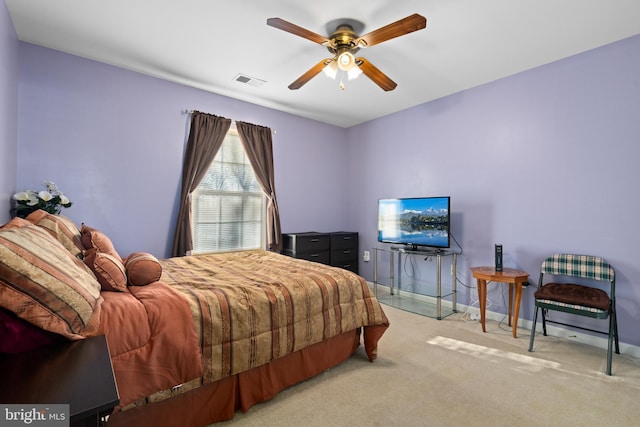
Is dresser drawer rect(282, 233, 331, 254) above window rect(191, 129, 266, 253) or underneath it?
underneath

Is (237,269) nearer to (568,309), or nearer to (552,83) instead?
(568,309)

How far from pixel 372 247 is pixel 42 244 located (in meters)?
4.15

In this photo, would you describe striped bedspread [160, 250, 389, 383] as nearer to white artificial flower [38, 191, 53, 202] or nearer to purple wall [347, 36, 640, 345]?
white artificial flower [38, 191, 53, 202]

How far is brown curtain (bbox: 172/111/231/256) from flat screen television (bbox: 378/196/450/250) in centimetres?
239

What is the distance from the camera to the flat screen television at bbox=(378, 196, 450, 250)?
145 inches

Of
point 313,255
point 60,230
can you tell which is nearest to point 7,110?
point 60,230

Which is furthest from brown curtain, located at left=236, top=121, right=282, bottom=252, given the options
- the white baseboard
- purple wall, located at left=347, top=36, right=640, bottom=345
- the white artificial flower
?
the white baseboard

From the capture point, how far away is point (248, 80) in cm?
351

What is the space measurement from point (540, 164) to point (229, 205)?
3.64 meters

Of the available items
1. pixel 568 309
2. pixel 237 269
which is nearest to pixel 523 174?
pixel 568 309

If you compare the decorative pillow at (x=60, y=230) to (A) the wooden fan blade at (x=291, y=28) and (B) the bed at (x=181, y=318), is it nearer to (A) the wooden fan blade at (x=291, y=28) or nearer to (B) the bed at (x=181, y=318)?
(B) the bed at (x=181, y=318)

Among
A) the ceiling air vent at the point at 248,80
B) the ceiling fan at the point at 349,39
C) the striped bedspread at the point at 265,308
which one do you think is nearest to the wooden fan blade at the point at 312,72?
the ceiling fan at the point at 349,39

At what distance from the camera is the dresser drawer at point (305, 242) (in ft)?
14.1

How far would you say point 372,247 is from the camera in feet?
16.2
